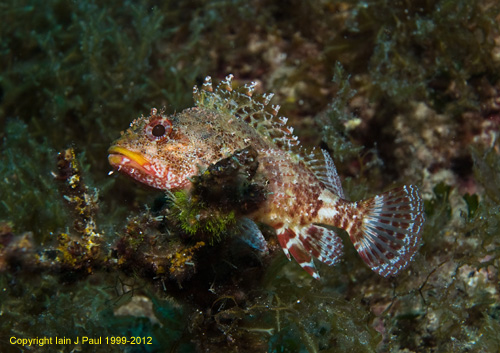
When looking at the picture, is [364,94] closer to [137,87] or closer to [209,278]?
[137,87]

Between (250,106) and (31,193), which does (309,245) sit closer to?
(250,106)

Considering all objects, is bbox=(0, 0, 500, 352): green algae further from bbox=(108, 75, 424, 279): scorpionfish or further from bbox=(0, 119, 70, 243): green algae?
bbox=(108, 75, 424, 279): scorpionfish

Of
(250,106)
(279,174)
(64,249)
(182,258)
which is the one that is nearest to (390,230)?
(279,174)

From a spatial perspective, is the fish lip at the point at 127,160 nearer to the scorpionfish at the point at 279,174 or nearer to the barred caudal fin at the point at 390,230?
the scorpionfish at the point at 279,174

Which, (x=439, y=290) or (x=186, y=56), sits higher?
(x=186, y=56)

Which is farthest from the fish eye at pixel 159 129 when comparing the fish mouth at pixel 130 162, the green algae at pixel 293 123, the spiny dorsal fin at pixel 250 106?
the green algae at pixel 293 123

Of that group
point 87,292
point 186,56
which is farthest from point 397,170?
point 87,292
